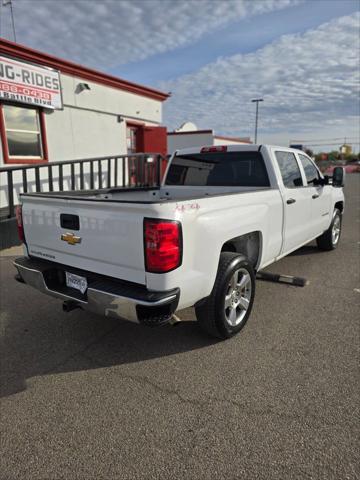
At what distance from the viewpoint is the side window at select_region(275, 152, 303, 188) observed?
14.7ft

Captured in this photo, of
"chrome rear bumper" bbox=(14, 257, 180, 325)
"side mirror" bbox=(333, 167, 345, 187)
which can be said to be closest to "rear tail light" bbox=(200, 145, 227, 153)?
"side mirror" bbox=(333, 167, 345, 187)

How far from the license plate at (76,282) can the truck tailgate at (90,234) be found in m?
Answer: 0.09

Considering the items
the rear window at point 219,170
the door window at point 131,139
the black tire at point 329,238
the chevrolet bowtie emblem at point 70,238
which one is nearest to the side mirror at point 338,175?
the black tire at point 329,238

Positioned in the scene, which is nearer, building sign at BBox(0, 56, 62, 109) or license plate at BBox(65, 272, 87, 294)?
license plate at BBox(65, 272, 87, 294)

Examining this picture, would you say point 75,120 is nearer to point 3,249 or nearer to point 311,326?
point 3,249

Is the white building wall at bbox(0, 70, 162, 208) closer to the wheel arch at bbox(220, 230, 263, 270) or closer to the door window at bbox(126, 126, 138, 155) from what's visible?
the door window at bbox(126, 126, 138, 155)

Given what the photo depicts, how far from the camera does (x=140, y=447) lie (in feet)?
7.17

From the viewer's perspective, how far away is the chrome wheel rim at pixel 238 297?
10.9ft

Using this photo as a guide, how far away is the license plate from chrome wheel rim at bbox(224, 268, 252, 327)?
125 centimetres

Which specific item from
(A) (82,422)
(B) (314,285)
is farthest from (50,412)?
(B) (314,285)

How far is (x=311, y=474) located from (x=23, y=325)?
3.08 m

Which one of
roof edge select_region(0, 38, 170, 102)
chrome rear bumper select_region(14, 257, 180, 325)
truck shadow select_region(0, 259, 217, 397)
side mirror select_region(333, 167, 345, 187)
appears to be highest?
roof edge select_region(0, 38, 170, 102)

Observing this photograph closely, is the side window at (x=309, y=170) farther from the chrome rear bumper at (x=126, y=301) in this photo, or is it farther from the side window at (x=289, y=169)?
the chrome rear bumper at (x=126, y=301)

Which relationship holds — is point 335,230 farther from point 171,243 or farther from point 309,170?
point 171,243
